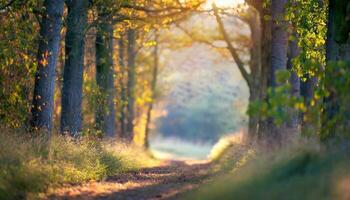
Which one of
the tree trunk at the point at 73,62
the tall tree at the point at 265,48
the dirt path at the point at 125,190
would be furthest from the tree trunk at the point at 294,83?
the tree trunk at the point at 73,62

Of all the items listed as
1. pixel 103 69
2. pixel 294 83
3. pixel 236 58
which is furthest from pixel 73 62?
pixel 236 58

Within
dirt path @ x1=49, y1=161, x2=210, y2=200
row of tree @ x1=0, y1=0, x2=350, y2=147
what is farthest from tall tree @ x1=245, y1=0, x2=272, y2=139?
dirt path @ x1=49, y1=161, x2=210, y2=200

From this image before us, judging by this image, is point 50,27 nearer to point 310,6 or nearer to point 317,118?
point 310,6

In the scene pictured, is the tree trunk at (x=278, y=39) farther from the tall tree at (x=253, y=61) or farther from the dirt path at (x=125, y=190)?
the tall tree at (x=253, y=61)

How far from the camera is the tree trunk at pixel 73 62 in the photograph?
2216cm

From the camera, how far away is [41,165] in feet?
45.8

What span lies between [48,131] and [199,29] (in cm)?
2109

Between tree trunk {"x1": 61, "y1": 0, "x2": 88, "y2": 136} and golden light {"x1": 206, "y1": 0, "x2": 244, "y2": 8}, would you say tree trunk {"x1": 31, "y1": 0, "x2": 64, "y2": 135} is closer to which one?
tree trunk {"x1": 61, "y1": 0, "x2": 88, "y2": 136}

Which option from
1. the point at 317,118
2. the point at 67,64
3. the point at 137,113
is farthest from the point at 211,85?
the point at 317,118

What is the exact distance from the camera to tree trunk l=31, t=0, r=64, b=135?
750 inches

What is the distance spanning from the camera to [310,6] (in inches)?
750

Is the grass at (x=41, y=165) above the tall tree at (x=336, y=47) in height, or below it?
below

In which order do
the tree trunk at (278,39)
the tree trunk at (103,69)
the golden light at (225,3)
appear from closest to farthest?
the tree trunk at (278,39) → the golden light at (225,3) → the tree trunk at (103,69)

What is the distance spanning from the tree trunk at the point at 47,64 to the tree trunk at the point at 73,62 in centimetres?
274
